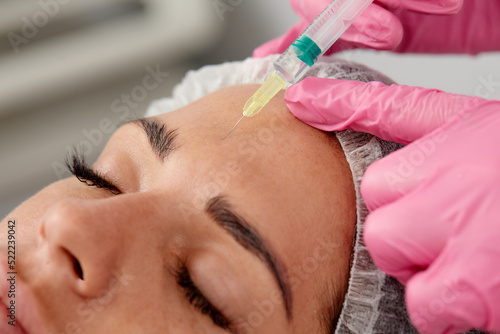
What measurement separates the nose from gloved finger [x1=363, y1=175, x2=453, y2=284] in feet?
1.47

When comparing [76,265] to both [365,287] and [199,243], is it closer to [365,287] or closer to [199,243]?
[199,243]

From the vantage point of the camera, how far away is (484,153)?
704mm

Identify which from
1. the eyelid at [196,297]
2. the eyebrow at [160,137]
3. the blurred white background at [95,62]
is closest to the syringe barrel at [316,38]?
the eyebrow at [160,137]

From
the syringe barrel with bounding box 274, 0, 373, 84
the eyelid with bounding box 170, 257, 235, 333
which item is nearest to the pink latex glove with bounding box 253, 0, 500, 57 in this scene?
the syringe barrel with bounding box 274, 0, 373, 84

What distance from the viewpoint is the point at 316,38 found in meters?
0.95

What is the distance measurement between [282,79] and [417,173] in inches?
12.8

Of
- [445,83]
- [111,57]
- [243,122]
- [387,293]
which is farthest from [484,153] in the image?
[111,57]

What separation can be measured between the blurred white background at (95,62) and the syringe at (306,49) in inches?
26.4

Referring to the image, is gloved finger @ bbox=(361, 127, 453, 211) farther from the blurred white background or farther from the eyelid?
the blurred white background

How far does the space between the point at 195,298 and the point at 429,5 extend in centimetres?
87

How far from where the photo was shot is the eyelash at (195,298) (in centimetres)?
77

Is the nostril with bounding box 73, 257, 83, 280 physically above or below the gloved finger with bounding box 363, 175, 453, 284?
above

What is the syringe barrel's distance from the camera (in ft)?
3.00

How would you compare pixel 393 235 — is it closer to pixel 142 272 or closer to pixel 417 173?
pixel 417 173
